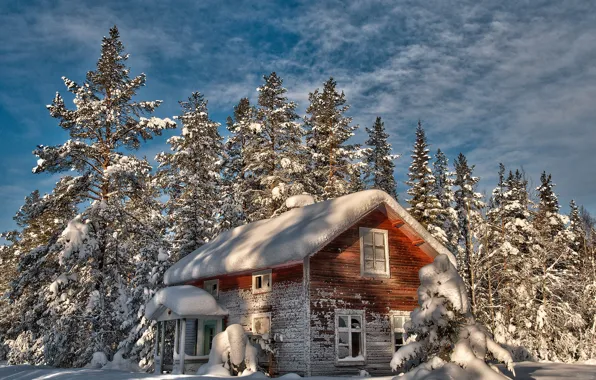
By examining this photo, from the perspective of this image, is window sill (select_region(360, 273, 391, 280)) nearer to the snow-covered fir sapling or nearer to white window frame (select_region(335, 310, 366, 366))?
white window frame (select_region(335, 310, 366, 366))

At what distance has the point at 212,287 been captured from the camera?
81.5 feet

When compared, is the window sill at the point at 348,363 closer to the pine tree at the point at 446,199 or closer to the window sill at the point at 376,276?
the window sill at the point at 376,276

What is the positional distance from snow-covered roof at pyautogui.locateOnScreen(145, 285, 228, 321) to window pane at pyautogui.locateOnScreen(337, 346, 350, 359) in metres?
6.00

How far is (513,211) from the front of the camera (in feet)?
123

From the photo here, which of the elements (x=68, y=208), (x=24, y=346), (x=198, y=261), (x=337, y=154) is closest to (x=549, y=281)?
(x=337, y=154)

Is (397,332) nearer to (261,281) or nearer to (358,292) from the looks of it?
(358,292)

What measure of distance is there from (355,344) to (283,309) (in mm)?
3068

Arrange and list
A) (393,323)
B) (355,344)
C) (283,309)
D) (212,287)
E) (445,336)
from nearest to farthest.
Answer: (445,336), (355,344), (283,309), (393,323), (212,287)

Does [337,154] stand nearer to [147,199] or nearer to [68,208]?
[147,199]

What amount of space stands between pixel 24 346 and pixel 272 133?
19.7m

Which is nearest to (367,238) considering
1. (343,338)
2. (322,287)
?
(322,287)

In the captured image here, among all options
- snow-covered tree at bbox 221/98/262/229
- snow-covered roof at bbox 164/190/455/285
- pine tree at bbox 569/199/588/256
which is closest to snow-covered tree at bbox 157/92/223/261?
snow-covered tree at bbox 221/98/262/229

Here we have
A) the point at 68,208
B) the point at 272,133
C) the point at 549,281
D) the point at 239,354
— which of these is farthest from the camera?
the point at 272,133

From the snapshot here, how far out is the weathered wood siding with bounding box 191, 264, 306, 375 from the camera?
1894 centimetres
